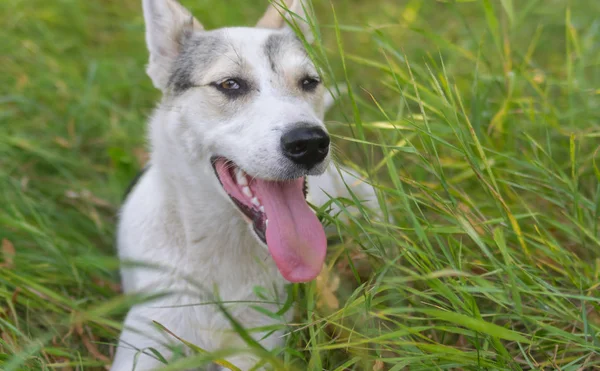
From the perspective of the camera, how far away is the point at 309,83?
3105 mm

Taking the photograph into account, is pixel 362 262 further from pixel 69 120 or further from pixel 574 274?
pixel 69 120

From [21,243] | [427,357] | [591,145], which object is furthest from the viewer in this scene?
[591,145]

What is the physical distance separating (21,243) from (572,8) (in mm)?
5705

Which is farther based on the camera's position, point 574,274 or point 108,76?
point 108,76

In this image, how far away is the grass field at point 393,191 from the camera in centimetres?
240

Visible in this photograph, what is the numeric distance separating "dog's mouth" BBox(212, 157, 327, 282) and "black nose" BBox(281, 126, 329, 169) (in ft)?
0.81

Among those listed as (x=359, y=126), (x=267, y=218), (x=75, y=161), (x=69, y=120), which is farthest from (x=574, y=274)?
(x=69, y=120)

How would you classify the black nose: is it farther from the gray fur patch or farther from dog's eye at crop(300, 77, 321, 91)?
the gray fur patch

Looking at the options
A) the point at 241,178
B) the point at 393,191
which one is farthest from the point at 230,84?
the point at 393,191

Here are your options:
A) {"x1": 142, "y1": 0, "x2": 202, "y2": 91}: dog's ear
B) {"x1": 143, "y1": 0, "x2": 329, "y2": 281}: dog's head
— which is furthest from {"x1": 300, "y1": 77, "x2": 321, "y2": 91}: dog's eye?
{"x1": 142, "y1": 0, "x2": 202, "y2": 91}: dog's ear

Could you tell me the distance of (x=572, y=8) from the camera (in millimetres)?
6355

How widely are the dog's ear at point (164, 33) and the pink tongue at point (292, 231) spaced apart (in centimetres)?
99

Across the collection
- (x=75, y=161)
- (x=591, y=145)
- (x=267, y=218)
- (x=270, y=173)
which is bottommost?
(x=75, y=161)

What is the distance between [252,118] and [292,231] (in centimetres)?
54
